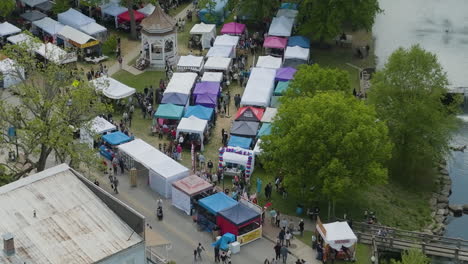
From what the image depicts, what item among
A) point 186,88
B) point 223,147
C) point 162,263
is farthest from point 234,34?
point 162,263

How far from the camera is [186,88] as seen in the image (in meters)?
60.2

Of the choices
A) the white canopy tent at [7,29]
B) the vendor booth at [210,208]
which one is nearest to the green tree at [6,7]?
the white canopy tent at [7,29]

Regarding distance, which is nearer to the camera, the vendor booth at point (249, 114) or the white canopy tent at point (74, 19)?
the vendor booth at point (249, 114)

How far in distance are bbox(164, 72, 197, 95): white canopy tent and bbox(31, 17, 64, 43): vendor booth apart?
46.6 feet

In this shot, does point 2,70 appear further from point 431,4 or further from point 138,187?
point 431,4

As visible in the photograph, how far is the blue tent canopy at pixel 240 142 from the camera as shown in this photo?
53.8m

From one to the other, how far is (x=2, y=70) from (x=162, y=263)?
29159 millimetres

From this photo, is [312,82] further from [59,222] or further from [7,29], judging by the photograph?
[7,29]

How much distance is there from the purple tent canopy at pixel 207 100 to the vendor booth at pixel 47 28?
59.0 ft

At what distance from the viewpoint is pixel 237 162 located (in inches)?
2042

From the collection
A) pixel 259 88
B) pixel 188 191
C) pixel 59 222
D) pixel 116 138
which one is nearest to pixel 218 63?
pixel 259 88

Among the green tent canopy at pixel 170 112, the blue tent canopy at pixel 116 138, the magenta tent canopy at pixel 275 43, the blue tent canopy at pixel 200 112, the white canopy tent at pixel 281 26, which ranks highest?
the white canopy tent at pixel 281 26

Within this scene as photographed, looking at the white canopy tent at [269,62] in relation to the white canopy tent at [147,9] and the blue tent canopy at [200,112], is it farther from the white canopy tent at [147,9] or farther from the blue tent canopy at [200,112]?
the white canopy tent at [147,9]

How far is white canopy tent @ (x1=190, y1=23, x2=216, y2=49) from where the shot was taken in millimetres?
71394
